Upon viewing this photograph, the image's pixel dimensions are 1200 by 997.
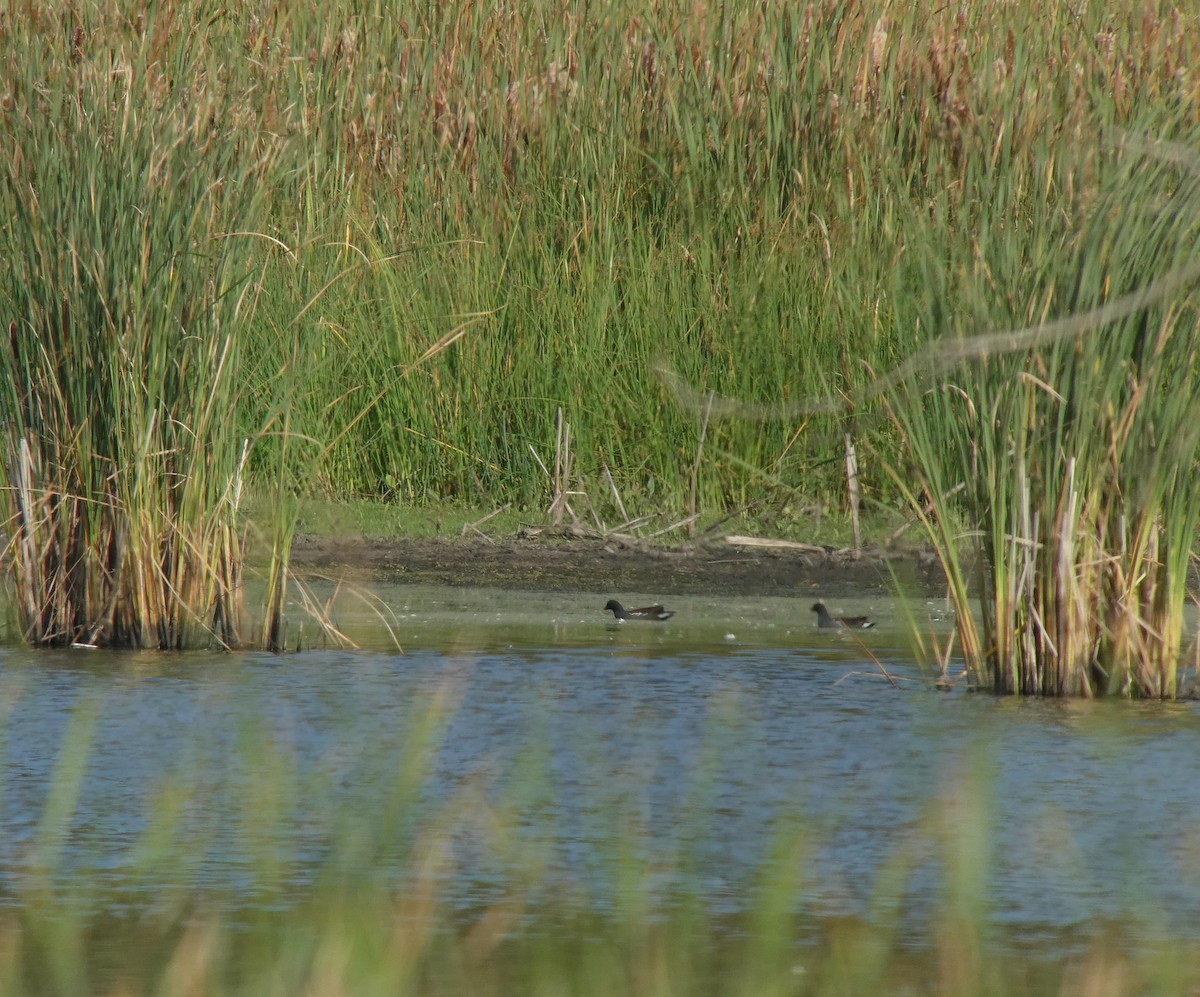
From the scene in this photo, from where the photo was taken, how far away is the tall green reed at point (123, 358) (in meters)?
6.72

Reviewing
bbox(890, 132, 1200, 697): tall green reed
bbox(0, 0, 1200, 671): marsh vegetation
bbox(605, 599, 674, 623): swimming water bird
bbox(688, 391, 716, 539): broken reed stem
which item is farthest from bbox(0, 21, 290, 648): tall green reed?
bbox(688, 391, 716, 539): broken reed stem

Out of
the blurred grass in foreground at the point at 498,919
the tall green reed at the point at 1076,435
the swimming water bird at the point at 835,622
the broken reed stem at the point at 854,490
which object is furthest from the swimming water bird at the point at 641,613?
the blurred grass in foreground at the point at 498,919

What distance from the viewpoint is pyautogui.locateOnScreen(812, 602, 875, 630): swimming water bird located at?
7.93m

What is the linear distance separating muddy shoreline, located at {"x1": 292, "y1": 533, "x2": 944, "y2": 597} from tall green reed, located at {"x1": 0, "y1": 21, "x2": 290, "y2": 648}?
6.88 feet

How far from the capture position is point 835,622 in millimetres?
7957

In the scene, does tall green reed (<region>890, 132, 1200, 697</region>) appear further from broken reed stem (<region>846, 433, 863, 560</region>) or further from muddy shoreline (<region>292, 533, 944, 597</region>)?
broken reed stem (<region>846, 433, 863, 560</region>)

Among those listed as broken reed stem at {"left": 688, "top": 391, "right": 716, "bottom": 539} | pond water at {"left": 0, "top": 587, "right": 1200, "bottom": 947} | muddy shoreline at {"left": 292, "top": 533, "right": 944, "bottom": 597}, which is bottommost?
muddy shoreline at {"left": 292, "top": 533, "right": 944, "bottom": 597}

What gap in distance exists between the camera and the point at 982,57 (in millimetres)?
12117

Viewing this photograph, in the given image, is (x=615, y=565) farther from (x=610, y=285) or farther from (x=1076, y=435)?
(x=1076, y=435)

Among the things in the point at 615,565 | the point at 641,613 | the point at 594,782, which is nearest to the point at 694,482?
the point at 615,565

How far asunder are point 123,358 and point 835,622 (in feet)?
8.72

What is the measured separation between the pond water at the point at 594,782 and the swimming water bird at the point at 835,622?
1.55 feet

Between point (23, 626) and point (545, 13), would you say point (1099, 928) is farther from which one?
point (545, 13)

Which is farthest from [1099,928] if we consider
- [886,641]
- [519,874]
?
[886,641]
